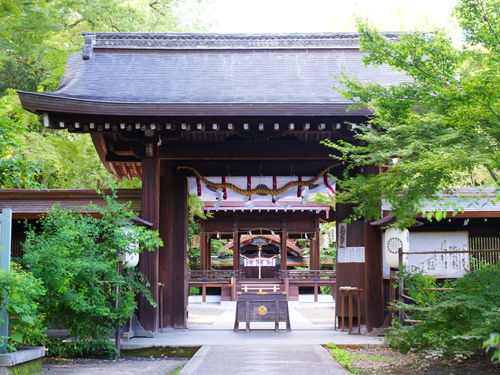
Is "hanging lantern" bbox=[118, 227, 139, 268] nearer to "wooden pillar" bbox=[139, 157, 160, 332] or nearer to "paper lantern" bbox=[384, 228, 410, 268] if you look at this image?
"wooden pillar" bbox=[139, 157, 160, 332]

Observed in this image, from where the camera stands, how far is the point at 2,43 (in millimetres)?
15359

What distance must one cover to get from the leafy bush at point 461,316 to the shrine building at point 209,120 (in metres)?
3.08

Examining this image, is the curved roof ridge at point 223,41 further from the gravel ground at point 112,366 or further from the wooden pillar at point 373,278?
the gravel ground at point 112,366

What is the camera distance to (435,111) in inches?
251

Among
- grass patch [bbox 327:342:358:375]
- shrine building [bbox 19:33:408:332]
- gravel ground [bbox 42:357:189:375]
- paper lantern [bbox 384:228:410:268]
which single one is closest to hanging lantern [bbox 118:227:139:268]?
shrine building [bbox 19:33:408:332]

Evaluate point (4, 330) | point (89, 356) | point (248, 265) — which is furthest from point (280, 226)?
point (4, 330)

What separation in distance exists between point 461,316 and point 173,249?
6699mm

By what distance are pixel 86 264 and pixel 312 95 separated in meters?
5.52

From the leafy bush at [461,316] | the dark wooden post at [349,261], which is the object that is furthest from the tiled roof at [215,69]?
the leafy bush at [461,316]

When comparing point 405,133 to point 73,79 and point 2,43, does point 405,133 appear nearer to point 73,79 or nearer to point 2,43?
point 73,79

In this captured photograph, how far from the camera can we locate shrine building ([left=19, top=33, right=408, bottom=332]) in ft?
30.0

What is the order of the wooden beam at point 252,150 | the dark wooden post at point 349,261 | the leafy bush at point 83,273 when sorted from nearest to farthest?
the leafy bush at point 83,273
the wooden beam at point 252,150
the dark wooden post at point 349,261

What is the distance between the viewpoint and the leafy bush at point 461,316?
5789mm

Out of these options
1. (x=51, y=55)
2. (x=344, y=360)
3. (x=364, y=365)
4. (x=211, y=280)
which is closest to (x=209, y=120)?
(x=344, y=360)
